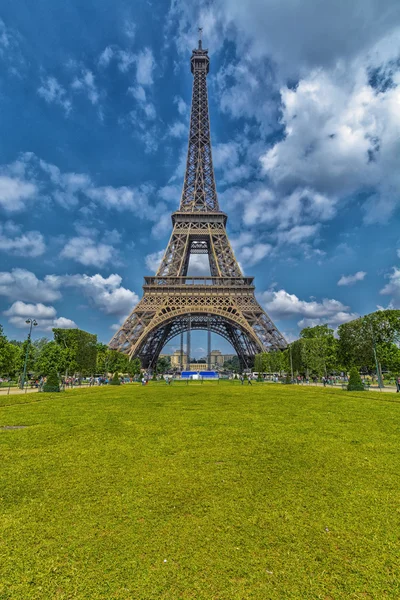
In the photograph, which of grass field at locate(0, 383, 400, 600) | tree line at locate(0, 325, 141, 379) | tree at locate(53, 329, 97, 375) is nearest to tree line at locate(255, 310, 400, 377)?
tree line at locate(0, 325, 141, 379)

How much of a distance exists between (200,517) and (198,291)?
48236mm

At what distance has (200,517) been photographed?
4043mm

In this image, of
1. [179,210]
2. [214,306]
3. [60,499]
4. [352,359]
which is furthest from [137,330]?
[60,499]

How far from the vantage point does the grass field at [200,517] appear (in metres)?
2.90

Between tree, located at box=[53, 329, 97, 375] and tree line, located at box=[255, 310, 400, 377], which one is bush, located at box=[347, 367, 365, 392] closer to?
tree line, located at box=[255, 310, 400, 377]

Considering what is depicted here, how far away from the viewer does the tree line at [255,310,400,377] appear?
39.3m

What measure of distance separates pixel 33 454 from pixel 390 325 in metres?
43.6

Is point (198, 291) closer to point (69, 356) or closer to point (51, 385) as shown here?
point (69, 356)

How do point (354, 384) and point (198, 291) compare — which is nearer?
point (354, 384)

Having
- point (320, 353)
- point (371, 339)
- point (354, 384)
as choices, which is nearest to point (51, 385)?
point (354, 384)

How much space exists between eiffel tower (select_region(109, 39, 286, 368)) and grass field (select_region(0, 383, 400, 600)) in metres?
39.5

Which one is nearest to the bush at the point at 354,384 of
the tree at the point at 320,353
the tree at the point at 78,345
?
the tree at the point at 320,353

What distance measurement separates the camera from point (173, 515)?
4.09 metres

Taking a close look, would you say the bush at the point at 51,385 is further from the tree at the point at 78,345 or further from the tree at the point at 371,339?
the tree at the point at 371,339
